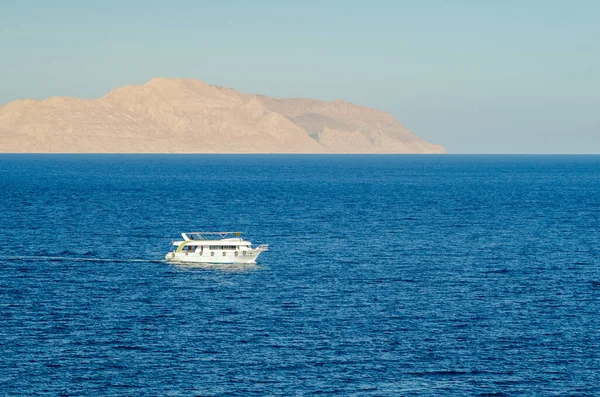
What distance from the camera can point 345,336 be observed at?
70.2 meters

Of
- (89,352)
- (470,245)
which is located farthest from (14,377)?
(470,245)

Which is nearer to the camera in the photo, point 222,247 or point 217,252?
point 217,252

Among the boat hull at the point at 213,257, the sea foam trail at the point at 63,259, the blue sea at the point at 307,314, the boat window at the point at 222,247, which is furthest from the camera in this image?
the boat window at the point at 222,247

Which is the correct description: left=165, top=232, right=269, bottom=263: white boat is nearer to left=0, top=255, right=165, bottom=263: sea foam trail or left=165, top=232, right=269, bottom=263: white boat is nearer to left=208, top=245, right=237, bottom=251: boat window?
left=208, top=245, right=237, bottom=251: boat window

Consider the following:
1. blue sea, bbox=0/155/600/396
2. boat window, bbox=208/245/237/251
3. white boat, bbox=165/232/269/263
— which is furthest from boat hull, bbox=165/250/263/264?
blue sea, bbox=0/155/600/396

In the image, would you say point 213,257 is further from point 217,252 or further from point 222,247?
point 222,247

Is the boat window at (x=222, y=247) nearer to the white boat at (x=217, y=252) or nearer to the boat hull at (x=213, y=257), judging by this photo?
the white boat at (x=217, y=252)

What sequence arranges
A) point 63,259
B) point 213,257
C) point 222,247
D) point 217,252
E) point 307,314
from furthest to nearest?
1. point 222,247
2. point 217,252
3. point 213,257
4. point 63,259
5. point 307,314

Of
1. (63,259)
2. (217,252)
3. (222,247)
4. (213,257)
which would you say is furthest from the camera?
(222,247)

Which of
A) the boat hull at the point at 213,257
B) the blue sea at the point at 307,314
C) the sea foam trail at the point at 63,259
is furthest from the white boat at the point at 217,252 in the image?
the sea foam trail at the point at 63,259

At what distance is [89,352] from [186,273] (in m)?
35.5

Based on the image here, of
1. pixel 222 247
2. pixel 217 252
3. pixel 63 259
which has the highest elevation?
pixel 222 247

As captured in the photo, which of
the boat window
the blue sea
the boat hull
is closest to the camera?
the blue sea

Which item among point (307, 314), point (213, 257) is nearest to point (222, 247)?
point (213, 257)
